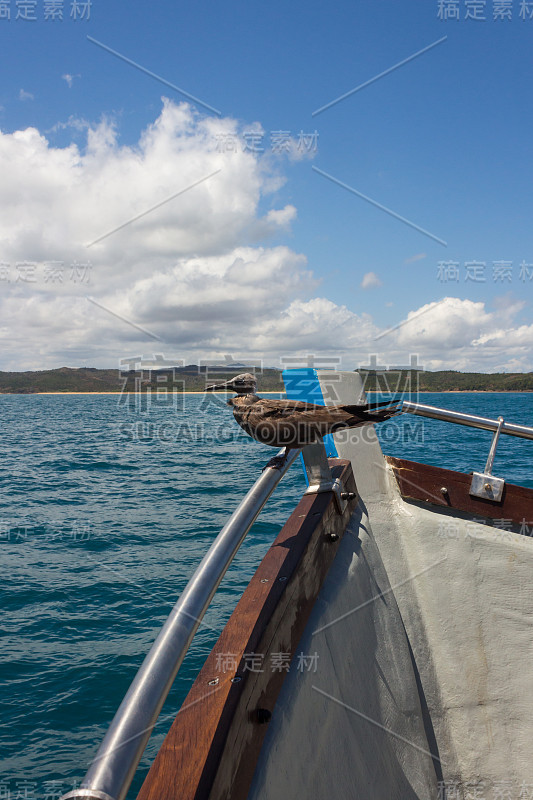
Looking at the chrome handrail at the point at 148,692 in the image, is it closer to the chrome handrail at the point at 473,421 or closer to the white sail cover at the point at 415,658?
the white sail cover at the point at 415,658

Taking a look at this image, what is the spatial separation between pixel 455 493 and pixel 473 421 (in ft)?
1.40

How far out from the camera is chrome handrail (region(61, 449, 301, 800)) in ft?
2.48

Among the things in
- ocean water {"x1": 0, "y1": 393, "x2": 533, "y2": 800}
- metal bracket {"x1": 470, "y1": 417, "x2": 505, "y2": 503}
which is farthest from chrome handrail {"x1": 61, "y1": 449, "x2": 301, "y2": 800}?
metal bracket {"x1": 470, "y1": 417, "x2": 505, "y2": 503}

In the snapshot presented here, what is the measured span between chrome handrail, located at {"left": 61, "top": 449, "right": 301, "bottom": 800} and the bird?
1.34 ft

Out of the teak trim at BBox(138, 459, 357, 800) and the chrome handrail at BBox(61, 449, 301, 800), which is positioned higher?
the chrome handrail at BBox(61, 449, 301, 800)

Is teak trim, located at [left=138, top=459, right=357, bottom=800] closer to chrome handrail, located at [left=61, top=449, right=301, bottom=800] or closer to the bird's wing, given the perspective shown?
chrome handrail, located at [left=61, top=449, right=301, bottom=800]

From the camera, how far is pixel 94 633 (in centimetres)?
603

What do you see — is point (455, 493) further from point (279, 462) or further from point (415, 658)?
A: point (279, 462)

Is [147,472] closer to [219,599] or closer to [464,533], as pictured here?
[219,599]

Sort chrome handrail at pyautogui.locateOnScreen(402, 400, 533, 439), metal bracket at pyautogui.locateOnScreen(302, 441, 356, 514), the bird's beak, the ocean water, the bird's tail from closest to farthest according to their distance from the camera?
1. the bird's tail
2. the bird's beak
3. metal bracket at pyautogui.locateOnScreen(302, 441, 356, 514)
4. chrome handrail at pyautogui.locateOnScreen(402, 400, 533, 439)
5. the ocean water

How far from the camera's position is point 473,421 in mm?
2514

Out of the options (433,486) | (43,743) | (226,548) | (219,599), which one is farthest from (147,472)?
(226,548)

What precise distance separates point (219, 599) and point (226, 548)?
5871 mm

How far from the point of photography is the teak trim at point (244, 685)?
3.51 feet
